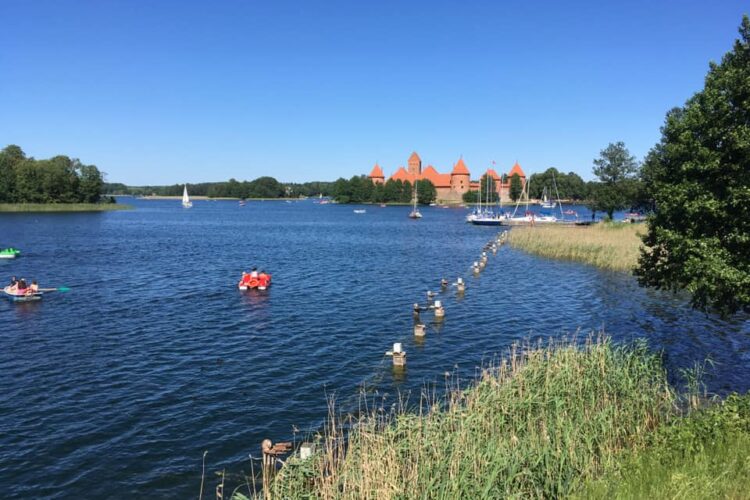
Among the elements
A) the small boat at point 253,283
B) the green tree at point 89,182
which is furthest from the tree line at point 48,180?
the small boat at point 253,283

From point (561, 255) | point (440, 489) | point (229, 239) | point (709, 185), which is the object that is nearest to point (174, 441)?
point (440, 489)

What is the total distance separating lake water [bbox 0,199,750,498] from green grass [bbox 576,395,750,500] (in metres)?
8.21

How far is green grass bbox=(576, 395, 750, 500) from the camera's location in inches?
311

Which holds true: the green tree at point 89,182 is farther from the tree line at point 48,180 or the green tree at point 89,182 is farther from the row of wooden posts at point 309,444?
the row of wooden posts at point 309,444

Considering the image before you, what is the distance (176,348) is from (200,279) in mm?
19359

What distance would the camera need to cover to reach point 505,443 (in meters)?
10.2

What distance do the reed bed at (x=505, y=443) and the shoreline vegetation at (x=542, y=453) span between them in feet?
0.11

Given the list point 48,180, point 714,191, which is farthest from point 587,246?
point 48,180

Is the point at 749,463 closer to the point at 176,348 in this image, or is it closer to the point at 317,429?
the point at 317,429

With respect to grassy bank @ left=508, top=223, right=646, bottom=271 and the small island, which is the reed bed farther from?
the small island

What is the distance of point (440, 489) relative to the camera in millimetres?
8758

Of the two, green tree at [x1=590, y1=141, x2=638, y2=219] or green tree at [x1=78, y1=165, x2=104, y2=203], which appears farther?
green tree at [x1=78, y1=165, x2=104, y2=203]

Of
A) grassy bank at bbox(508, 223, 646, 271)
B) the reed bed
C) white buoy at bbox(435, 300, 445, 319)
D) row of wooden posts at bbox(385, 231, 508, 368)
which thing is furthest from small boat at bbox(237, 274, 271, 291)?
grassy bank at bbox(508, 223, 646, 271)

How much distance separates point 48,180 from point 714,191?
15960cm
